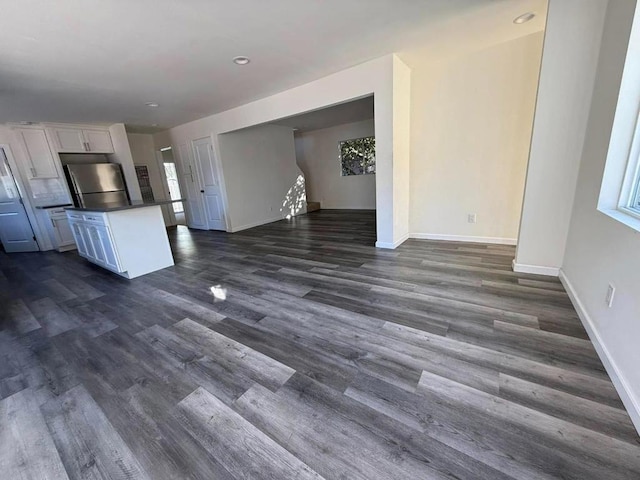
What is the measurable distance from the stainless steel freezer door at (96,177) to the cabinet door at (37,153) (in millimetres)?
344

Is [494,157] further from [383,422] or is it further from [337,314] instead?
[383,422]

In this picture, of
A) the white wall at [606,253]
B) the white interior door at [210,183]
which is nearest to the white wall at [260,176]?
the white interior door at [210,183]

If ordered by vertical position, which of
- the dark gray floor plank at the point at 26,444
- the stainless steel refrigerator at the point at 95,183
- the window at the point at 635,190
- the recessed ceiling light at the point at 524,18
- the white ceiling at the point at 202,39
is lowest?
the dark gray floor plank at the point at 26,444

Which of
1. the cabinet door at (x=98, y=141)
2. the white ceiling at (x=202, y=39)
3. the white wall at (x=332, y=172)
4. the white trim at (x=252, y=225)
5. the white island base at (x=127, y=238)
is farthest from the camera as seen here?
the white wall at (x=332, y=172)

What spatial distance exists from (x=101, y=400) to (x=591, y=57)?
14.3 ft

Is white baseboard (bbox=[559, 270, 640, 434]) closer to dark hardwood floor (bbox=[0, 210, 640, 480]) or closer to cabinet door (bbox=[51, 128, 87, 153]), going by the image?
dark hardwood floor (bbox=[0, 210, 640, 480])

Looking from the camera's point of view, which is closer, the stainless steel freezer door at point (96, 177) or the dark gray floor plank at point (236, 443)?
the dark gray floor plank at point (236, 443)

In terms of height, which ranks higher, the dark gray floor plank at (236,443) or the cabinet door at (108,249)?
the cabinet door at (108,249)

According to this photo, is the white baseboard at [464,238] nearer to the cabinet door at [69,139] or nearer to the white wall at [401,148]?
the white wall at [401,148]

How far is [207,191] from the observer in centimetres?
624

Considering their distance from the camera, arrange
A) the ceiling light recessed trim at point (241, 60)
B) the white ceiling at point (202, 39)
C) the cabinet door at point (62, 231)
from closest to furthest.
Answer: the white ceiling at point (202, 39) → the ceiling light recessed trim at point (241, 60) → the cabinet door at point (62, 231)

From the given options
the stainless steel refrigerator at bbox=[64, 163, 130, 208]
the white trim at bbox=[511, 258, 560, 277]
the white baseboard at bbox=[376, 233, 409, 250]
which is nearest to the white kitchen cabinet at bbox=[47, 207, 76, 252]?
the stainless steel refrigerator at bbox=[64, 163, 130, 208]

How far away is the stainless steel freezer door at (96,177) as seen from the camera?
17.3ft

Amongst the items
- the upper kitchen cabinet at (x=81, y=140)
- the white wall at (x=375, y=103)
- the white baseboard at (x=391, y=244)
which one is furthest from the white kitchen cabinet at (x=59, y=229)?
the white baseboard at (x=391, y=244)
